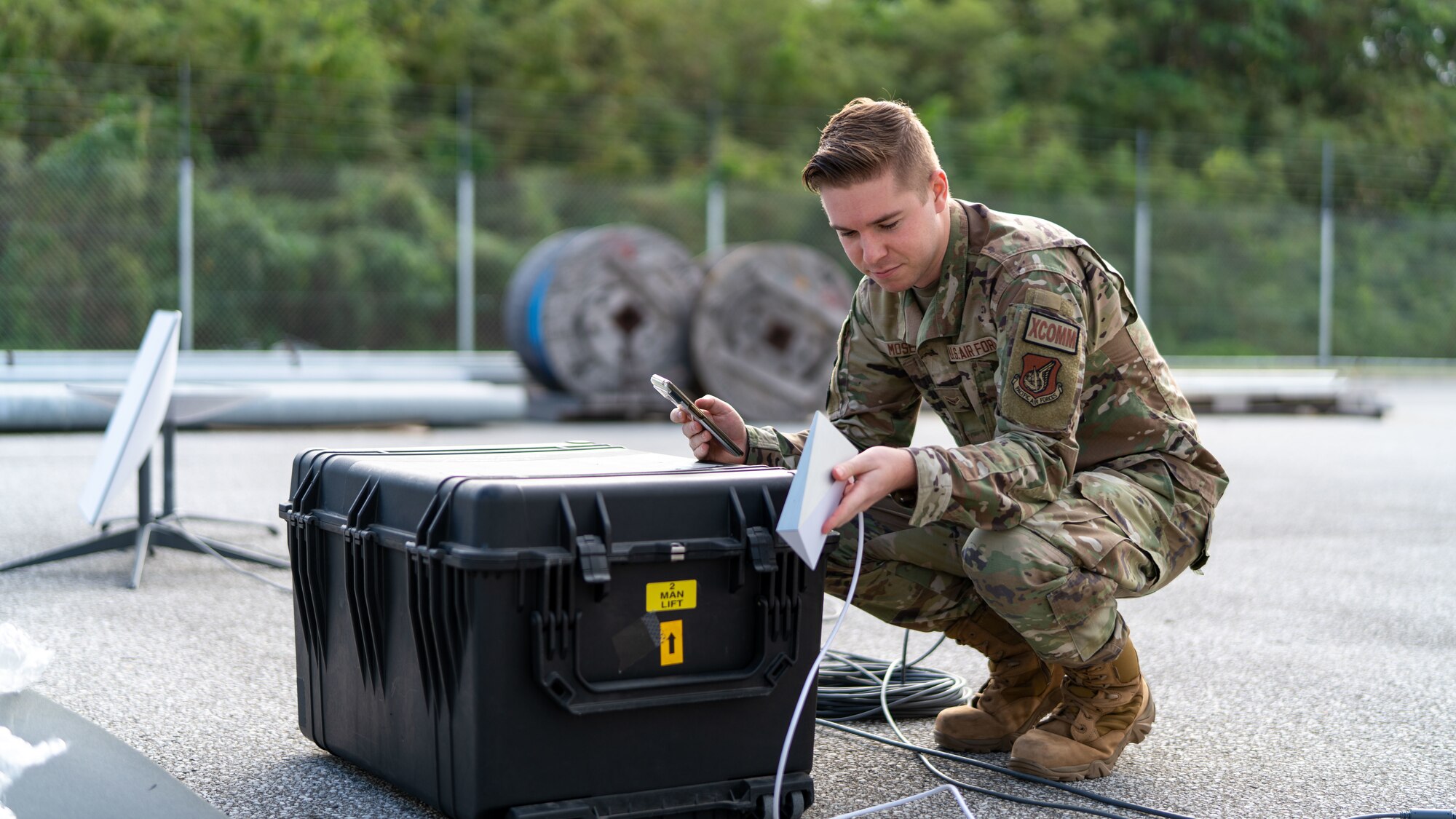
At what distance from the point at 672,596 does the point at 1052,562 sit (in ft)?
2.21

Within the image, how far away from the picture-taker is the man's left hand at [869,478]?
2211 millimetres

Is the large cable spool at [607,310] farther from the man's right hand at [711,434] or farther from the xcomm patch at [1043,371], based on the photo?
the xcomm patch at [1043,371]

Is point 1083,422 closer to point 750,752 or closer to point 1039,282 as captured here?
point 1039,282

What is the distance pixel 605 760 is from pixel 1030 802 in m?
0.77

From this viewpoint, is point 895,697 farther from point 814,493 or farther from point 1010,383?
point 814,493

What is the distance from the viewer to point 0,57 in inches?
599

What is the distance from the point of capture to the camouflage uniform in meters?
2.48

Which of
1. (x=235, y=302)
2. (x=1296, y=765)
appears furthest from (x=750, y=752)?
(x=235, y=302)

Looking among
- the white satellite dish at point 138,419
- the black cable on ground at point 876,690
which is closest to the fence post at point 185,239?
the white satellite dish at point 138,419

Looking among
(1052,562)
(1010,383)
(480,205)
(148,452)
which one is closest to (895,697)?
(1052,562)

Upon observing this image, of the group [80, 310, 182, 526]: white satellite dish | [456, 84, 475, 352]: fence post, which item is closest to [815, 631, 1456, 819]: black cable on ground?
[80, 310, 182, 526]: white satellite dish

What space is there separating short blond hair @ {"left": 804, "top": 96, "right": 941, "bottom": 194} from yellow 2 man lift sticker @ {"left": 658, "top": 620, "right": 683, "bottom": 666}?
2.64 ft

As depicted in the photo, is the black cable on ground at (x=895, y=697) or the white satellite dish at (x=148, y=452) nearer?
the black cable on ground at (x=895, y=697)

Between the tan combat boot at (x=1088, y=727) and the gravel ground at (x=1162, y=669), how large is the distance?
1.9 inches
